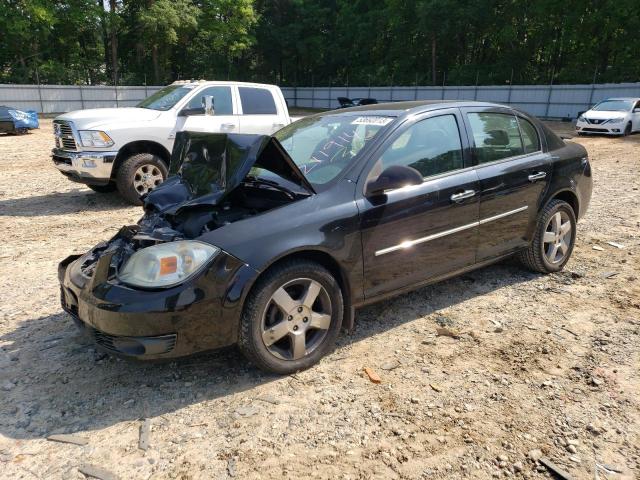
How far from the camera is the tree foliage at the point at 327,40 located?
112 ft

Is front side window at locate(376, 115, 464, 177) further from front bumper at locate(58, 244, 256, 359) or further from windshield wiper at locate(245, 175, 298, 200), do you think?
front bumper at locate(58, 244, 256, 359)

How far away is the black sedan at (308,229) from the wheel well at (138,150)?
372 cm

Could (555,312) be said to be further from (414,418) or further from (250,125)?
(250,125)

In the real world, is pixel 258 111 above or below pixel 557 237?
above

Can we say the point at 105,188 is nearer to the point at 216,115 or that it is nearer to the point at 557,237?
the point at 216,115

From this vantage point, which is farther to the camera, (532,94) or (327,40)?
(327,40)

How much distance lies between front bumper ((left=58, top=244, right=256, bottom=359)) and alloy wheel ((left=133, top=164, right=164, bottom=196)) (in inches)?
195

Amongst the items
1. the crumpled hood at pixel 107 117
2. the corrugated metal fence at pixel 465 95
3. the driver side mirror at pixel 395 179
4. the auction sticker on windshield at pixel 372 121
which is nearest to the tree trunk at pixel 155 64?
the corrugated metal fence at pixel 465 95

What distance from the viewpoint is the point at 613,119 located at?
17.3 m

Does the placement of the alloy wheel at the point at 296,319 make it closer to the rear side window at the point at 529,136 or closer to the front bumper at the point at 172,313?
the front bumper at the point at 172,313

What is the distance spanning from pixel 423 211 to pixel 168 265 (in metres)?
1.78

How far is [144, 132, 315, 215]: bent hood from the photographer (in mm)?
3146

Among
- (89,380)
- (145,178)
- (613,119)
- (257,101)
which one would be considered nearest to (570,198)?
(89,380)

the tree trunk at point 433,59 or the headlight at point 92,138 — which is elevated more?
the tree trunk at point 433,59
